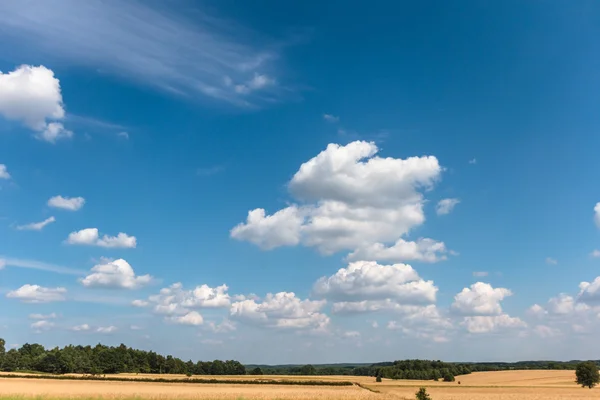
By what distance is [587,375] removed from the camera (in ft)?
355

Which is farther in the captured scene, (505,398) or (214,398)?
(505,398)

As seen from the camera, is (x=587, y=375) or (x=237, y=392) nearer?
(x=237, y=392)

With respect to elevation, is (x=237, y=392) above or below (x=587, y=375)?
above

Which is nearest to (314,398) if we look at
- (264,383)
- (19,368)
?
(264,383)

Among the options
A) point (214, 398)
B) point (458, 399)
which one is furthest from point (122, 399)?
point (458, 399)

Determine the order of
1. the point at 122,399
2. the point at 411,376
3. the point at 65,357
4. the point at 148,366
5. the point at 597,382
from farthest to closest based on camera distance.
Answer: the point at 148,366 < the point at 411,376 < the point at 65,357 < the point at 597,382 < the point at 122,399

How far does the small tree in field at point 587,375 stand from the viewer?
107312 mm

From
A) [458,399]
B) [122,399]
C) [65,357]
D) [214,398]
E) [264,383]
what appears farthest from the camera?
[65,357]

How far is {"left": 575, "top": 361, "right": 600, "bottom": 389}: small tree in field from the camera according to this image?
352 ft

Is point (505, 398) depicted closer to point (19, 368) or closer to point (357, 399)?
point (357, 399)

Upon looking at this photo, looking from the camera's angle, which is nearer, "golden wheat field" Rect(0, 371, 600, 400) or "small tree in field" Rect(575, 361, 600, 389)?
"golden wheat field" Rect(0, 371, 600, 400)

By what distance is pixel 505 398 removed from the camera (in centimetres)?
7356

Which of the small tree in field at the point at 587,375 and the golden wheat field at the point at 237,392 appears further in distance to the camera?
the small tree in field at the point at 587,375

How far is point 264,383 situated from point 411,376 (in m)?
80.1
